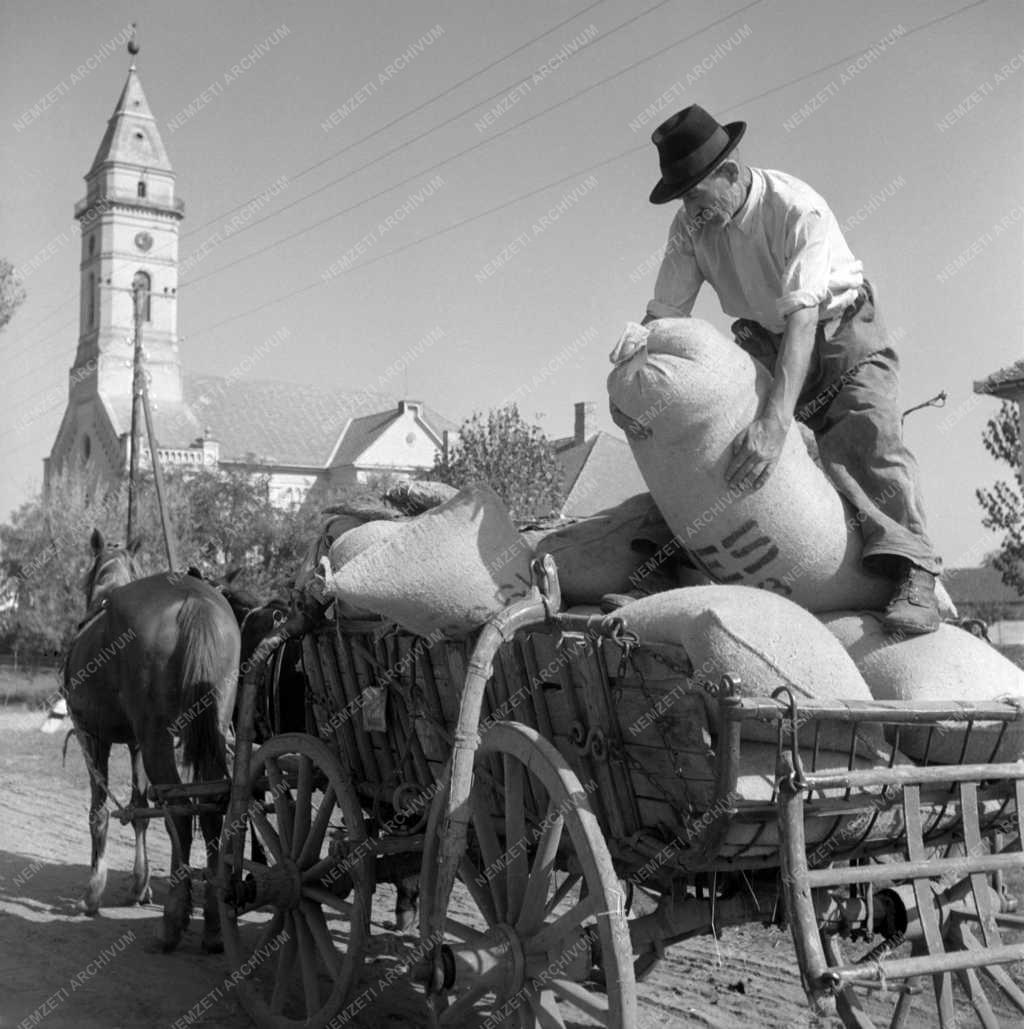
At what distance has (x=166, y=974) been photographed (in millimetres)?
5305

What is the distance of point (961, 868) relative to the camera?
309 centimetres

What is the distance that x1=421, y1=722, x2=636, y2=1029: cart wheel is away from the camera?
3.13 metres

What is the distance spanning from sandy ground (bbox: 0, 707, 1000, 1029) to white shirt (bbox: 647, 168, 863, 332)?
237 centimetres

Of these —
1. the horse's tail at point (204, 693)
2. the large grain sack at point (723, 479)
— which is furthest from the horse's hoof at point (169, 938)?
the large grain sack at point (723, 479)

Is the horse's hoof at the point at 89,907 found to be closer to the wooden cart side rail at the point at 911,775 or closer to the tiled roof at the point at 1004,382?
the wooden cart side rail at the point at 911,775

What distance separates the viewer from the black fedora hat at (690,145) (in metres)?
3.93

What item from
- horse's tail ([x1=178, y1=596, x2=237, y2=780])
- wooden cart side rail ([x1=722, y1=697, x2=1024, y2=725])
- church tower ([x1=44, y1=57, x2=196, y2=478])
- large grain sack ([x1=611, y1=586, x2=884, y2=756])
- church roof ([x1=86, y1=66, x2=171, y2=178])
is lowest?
horse's tail ([x1=178, y1=596, x2=237, y2=780])

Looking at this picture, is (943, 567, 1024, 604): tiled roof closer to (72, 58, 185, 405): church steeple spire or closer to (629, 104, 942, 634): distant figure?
(629, 104, 942, 634): distant figure

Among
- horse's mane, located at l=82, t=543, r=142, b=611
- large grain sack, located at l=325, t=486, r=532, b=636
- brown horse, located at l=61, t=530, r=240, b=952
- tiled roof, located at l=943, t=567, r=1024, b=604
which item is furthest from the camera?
tiled roof, located at l=943, t=567, r=1024, b=604

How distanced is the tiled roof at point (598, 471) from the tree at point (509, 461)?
31.0ft

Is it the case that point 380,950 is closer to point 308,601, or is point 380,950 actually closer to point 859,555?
point 308,601

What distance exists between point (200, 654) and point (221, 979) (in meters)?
1.60

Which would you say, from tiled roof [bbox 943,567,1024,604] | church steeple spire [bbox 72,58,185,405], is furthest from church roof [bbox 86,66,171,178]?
tiled roof [bbox 943,567,1024,604]

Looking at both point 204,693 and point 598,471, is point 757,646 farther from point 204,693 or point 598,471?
point 598,471
